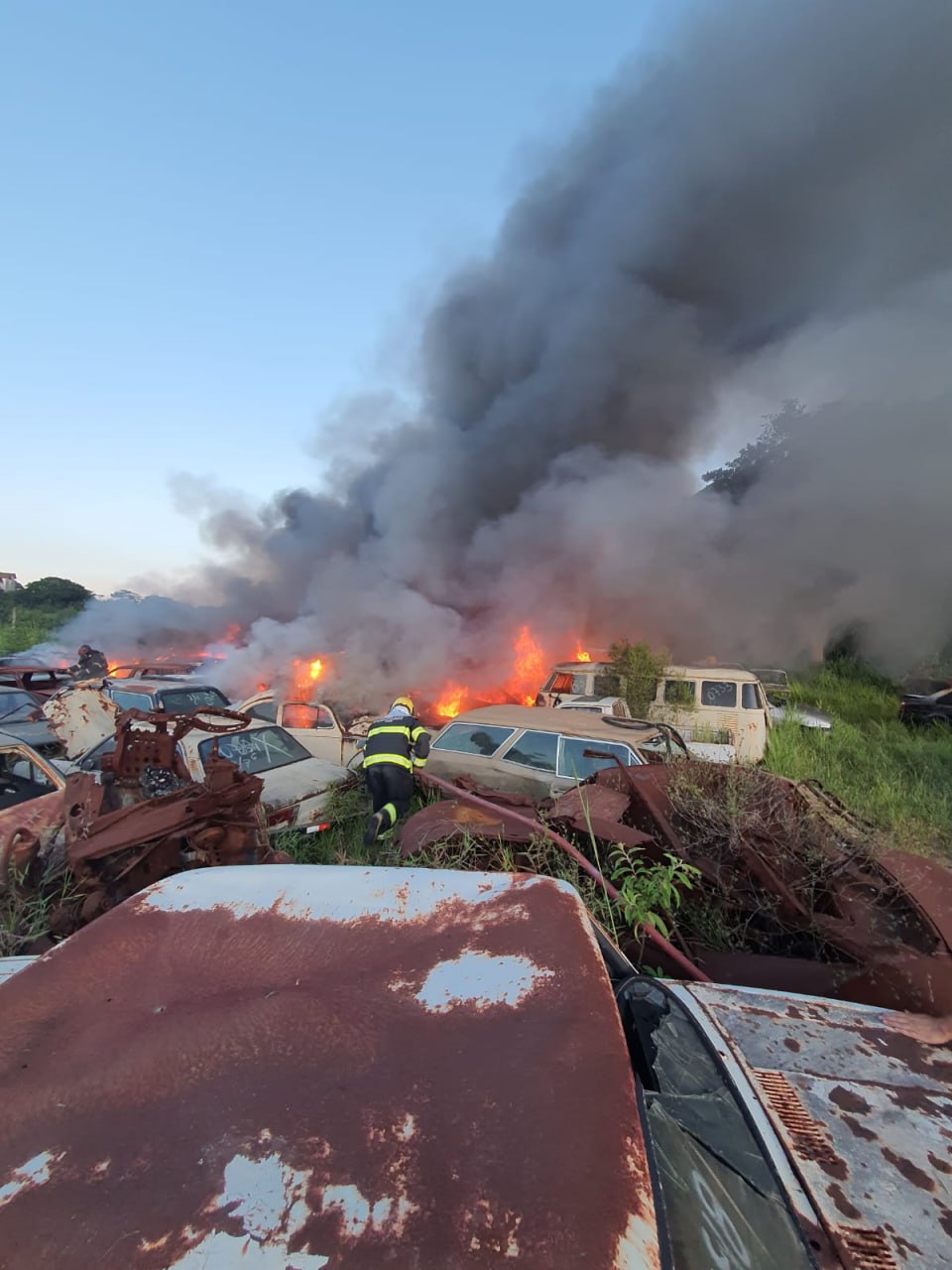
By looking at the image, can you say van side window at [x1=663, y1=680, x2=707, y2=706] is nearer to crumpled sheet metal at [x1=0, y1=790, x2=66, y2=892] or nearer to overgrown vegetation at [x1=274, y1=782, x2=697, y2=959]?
overgrown vegetation at [x1=274, y1=782, x2=697, y2=959]

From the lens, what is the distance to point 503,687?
40.6 ft

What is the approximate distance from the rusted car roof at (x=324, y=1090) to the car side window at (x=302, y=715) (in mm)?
5991

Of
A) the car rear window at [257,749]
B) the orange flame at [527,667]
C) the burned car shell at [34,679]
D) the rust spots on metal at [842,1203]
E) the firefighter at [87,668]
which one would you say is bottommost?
the rust spots on metal at [842,1203]

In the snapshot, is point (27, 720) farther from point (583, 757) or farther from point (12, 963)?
point (12, 963)

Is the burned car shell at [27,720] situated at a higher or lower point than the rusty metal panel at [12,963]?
higher

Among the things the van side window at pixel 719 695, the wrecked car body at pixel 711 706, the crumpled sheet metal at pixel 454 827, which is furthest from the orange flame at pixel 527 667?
the crumpled sheet metal at pixel 454 827

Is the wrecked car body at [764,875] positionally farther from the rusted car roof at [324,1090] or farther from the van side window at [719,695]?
the van side window at [719,695]

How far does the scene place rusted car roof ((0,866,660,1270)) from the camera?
0.73 meters

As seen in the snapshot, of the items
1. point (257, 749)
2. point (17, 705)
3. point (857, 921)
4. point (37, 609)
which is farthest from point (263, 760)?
point (37, 609)

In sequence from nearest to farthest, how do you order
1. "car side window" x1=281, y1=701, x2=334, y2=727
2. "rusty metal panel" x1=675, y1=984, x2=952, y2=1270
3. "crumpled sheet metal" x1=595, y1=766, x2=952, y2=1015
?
"rusty metal panel" x1=675, y1=984, x2=952, y2=1270
"crumpled sheet metal" x1=595, y1=766, x2=952, y2=1015
"car side window" x1=281, y1=701, x2=334, y2=727

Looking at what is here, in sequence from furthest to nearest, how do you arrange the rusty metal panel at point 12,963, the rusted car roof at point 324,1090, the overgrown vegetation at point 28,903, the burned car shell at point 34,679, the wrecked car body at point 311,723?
the burned car shell at point 34,679
the wrecked car body at point 311,723
the overgrown vegetation at point 28,903
the rusty metal panel at point 12,963
the rusted car roof at point 324,1090

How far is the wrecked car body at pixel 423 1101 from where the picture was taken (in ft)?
2.44

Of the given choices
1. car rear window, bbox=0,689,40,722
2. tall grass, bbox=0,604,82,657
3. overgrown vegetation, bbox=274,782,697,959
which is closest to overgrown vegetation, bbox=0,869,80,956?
overgrown vegetation, bbox=274,782,697,959

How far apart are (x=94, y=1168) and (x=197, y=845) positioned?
280 cm
